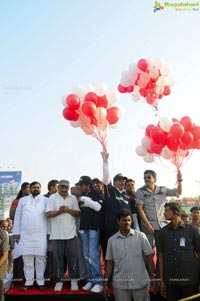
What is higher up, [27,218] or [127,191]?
[127,191]

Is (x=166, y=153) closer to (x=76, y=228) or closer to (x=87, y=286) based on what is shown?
(x=76, y=228)

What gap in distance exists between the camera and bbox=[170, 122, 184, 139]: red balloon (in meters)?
5.59

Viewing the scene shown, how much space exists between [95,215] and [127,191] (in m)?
0.98

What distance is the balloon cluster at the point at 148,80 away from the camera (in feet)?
20.9

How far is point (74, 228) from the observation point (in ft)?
15.2

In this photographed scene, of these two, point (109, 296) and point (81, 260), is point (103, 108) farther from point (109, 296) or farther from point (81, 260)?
point (109, 296)

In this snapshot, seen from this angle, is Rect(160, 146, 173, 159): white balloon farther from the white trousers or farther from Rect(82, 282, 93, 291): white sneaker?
the white trousers

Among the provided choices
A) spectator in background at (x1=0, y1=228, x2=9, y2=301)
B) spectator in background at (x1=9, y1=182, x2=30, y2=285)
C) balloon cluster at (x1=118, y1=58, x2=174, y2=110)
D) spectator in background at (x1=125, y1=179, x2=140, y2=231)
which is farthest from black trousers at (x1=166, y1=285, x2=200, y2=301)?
balloon cluster at (x1=118, y1=58, x2=174, y2=110)

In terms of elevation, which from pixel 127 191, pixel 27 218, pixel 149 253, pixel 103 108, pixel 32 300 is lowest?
pixel 32 300

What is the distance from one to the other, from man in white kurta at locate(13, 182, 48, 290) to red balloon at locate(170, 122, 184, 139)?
7.84ft

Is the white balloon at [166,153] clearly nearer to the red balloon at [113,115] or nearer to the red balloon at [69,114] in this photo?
the red balloon at [113,115]

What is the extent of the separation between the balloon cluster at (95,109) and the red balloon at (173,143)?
3.38 feet

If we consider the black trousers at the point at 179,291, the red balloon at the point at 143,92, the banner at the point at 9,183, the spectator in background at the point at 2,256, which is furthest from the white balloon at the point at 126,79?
the banner at the point at 9,183

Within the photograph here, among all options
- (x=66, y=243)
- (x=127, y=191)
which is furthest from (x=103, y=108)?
(x=66, y=243)
